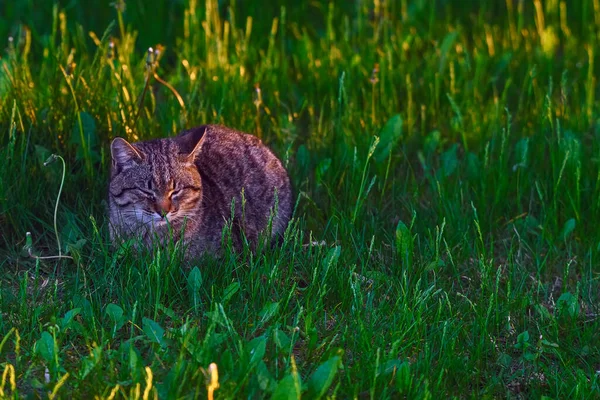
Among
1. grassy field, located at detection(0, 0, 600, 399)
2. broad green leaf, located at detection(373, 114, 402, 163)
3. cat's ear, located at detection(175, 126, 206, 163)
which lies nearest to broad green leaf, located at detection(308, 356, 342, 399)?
grassy field, located at detection(0, 0, 600, 399)

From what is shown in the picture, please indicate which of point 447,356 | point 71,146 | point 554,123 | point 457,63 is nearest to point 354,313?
point 447,356

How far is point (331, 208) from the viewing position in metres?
4.91

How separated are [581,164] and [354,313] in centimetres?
208

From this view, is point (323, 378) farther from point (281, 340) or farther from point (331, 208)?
point (331, 208)

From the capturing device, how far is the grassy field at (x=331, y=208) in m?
3.71

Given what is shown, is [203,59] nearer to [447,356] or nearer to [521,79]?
[521,79]

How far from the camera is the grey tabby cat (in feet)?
14.8

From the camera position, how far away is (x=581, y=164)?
5379 millimetres

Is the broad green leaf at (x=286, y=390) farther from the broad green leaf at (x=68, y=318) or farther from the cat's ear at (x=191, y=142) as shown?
the cat's ear at (x=191, y=142)

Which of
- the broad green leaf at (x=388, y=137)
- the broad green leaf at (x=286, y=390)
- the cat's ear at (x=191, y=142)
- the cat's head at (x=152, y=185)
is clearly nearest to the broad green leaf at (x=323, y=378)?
the broad green leaf at (x=286, y=390)

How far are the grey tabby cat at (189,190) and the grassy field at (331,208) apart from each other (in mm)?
198

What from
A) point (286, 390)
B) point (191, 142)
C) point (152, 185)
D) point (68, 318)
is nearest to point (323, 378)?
point (286, 390)

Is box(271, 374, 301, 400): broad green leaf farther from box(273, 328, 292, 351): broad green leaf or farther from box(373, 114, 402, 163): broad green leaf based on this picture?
box(373, 114, 402, 163): broad green leaf

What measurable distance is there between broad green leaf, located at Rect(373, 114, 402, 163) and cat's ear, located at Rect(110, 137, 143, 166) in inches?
61.6
